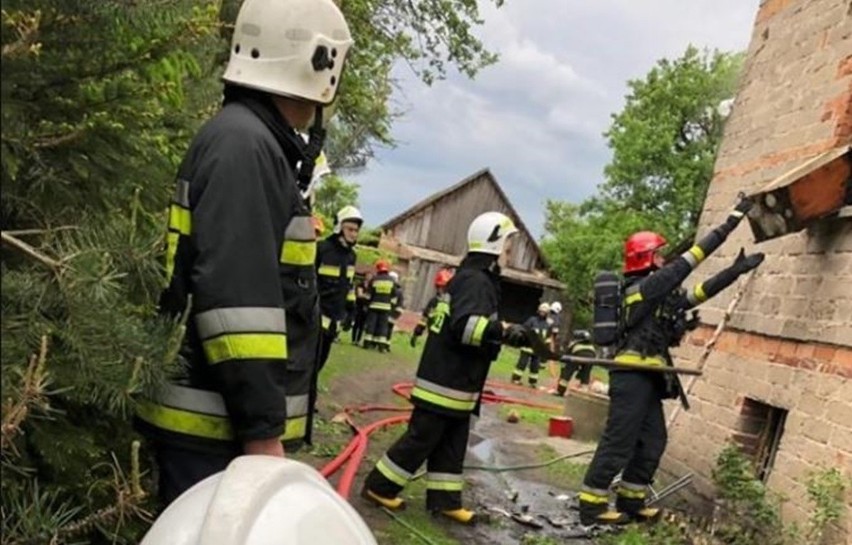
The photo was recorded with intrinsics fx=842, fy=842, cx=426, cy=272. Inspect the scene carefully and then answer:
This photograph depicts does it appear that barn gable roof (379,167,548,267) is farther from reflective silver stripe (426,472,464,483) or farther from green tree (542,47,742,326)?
reflective silver stripe (426,472,464,483)

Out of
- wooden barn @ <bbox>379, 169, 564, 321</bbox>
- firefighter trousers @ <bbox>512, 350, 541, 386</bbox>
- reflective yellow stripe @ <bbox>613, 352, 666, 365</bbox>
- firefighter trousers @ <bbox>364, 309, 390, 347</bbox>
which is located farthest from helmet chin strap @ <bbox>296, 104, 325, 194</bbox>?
wooden barn @ <bbox>379, 169, 564, 321</bbox>

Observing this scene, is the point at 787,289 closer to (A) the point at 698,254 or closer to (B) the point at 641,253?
(A) the point at 698,254

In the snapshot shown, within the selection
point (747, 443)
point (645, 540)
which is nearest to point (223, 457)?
point (645, 540)

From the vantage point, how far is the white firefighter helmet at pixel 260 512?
4.99 feet

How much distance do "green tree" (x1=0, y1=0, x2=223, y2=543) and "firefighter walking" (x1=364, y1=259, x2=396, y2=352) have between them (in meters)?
14.2

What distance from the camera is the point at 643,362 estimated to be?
5.95 meters

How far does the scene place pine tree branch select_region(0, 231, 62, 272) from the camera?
4.58ft

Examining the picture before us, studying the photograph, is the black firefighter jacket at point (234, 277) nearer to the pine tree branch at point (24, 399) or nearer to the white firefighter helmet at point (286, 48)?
the white firefighter helmet at point (286, 48)

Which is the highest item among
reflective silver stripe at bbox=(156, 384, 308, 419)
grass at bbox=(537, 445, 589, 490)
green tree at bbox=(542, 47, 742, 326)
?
green tree at bbox=(542, 47, 742, 326)

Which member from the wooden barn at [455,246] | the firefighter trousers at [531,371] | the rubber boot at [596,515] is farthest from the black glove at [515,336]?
the wooden barn at [455,246]

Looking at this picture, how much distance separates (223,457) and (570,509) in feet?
15.2

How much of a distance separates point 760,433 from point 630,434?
4.16 feet

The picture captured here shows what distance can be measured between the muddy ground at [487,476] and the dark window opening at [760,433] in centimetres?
142

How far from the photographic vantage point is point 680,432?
24.1 ft
